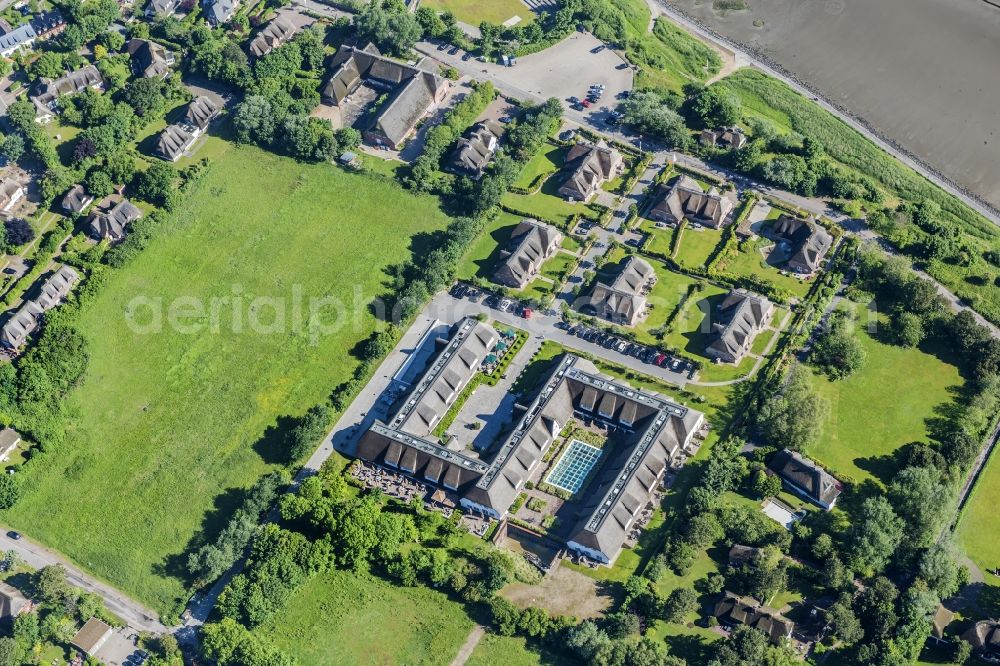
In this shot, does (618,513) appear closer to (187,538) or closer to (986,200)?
(187,538)

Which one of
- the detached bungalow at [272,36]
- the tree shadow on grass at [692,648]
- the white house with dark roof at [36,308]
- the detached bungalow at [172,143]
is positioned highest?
the detached bungalow at [272,36]

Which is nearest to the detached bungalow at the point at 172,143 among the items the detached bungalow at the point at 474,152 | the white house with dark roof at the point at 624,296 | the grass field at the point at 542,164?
the detached bungalow at the point at 474,152

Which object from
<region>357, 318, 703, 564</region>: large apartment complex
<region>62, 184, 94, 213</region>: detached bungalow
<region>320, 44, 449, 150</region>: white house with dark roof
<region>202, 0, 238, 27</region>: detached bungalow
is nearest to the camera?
<region>357, 318, 703, 564</region>: large apartment complex

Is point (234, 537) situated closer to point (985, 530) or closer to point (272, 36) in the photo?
point (985, 530)

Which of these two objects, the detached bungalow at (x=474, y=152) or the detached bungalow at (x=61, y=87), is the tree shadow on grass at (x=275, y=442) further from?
the detached bungalow at (x=61, y=87)

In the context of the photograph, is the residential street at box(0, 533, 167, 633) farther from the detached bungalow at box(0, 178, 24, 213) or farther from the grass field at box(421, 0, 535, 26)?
the grass field at box(421, 0, 535, 26)

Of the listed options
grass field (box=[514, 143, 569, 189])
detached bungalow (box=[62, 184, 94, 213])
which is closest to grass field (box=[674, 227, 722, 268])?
grass field (box=[514, 143, 569, 189])

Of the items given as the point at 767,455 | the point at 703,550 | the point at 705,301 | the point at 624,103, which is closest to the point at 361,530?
the point at 703,550
